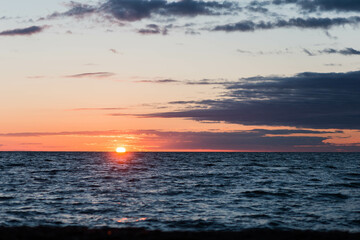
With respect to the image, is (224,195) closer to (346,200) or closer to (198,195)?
(198,195)

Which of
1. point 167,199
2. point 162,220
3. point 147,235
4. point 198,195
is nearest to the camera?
point 147,235

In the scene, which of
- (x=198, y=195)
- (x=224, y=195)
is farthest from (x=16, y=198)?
(x=224, y=195)

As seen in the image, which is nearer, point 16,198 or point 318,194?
point 16,198

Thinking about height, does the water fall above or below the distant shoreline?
below

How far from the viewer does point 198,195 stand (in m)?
33.0

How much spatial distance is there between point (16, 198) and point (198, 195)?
14.6 meters

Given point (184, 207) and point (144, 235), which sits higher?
point (144, 235)

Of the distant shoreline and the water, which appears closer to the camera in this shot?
the distant shoreline

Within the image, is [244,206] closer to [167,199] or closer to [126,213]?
[167,199]

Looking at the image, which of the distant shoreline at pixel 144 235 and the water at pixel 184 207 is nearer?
the distant shoreline at pixel 144 235

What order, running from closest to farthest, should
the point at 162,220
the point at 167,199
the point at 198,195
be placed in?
1. the point at 162,220
2. the point at 167,199
3. the point at 198,195

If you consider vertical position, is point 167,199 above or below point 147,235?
below

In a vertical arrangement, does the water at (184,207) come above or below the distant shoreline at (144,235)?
below

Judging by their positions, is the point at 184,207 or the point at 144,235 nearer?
the point at 144,235
